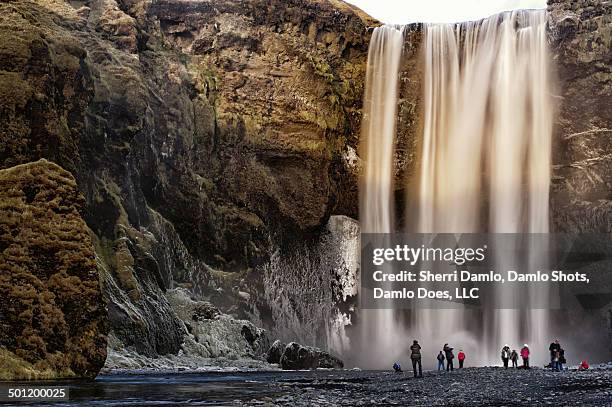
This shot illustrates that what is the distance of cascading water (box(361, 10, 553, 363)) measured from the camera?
195 feet

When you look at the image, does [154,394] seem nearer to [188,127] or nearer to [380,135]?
[188,127]

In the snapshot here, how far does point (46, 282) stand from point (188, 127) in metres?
35.2

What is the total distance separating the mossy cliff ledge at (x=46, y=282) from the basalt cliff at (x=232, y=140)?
16708 mm

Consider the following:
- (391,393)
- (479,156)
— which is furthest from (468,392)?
(479,156)

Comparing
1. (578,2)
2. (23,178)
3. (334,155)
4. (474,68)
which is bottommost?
(23,178)

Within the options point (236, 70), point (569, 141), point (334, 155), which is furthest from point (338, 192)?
point (569, 141)

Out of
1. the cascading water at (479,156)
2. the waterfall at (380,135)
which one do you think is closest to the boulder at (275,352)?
the cascading water at (479,156)

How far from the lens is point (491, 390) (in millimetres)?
23078

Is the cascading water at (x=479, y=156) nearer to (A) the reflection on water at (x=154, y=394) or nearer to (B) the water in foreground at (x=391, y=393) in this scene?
(B) the water in foreground at (x=391, y=393)

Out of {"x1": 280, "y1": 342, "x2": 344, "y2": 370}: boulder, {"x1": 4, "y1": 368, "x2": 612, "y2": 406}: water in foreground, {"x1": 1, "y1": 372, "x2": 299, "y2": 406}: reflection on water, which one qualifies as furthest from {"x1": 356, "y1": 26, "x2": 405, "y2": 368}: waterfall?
{"x1": 1, "y1": 372, "x2": 299, "y2": 406}: reflection on water

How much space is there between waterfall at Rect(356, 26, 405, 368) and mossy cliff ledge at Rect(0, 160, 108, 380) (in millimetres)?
37793

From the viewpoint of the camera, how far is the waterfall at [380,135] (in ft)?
214

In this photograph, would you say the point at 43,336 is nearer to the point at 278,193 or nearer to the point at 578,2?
the point at 278,193

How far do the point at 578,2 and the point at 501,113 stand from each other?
1037 centimetres
